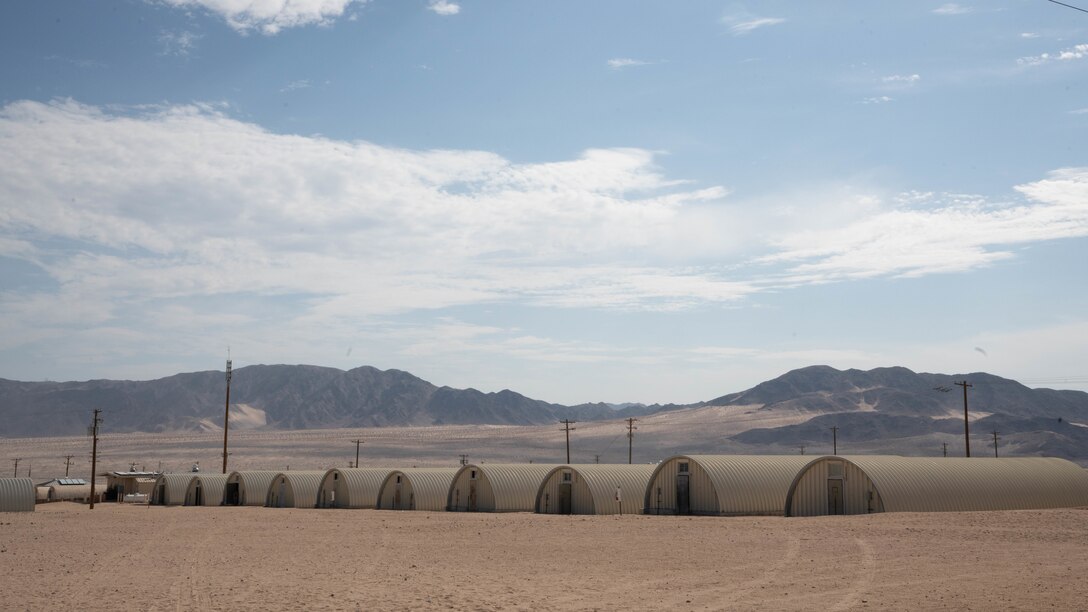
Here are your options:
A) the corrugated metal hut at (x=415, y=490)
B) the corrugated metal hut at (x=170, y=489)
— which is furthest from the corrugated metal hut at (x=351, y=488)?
the corrugated metal hut at (x=170, y=489)

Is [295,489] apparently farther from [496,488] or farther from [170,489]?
[496,488]

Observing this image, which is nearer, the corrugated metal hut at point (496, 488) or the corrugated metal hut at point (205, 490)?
the corrugated metal hut at point (496, 488)

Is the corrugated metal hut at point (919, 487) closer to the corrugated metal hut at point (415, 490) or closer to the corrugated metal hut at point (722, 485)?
the corrugated metal hut at point (722, 485)

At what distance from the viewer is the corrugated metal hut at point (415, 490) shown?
2156 inches

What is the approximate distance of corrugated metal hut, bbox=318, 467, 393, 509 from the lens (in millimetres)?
58625

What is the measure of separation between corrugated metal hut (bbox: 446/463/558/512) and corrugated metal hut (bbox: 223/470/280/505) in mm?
16319

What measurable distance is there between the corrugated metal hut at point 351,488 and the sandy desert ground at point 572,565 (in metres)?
16.6

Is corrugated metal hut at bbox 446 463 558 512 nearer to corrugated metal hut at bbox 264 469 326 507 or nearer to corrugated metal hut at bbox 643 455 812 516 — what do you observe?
corrugated metal hut at bbox 643 455 812 516

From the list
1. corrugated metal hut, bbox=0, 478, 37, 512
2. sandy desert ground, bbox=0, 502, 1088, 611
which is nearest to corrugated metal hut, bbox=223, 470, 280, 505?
corrugated metal hut, bbox=0, 478, 37, 512

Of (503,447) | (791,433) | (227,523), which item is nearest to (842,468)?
(227,523)

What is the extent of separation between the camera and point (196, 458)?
153m

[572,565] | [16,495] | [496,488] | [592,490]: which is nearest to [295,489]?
[16,495]

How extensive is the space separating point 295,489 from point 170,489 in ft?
40.7

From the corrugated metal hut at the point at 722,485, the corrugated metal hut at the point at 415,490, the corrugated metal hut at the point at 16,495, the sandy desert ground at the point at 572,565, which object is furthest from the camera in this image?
the corrugated metal hut at the point at 415,490
